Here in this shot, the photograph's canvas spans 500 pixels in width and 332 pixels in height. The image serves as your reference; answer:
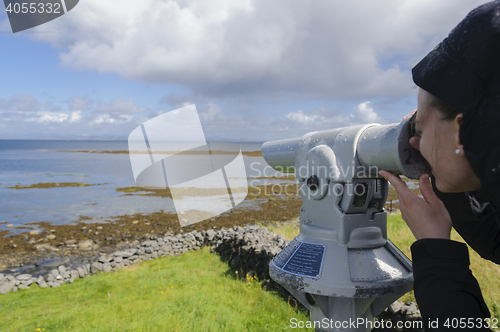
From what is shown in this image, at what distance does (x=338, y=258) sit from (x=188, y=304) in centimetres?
485

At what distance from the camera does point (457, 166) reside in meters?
0.91

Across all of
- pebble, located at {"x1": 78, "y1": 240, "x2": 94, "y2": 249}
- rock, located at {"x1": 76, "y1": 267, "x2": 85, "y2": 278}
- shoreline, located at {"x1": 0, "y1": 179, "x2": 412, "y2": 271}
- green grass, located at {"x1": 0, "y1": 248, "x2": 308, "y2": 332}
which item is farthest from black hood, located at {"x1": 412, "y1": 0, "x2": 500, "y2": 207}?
pebble, located at {"x1": 78, "y1": 240, "x2": 94, "y2": 249}

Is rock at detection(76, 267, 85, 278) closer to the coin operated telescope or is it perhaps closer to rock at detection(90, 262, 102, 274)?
rock at detection(90, 262, 102, 274)

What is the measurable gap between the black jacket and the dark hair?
0.35 m

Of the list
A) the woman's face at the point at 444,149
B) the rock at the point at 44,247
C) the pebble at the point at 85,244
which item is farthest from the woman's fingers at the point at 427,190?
the rock at the point at 44,247

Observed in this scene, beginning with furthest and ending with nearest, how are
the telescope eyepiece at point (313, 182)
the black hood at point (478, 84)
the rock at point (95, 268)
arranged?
1. the rock at point (95, 268)
2. the telescope eyepiece at point (313, 182)
3. the black hood at point (478, 84)

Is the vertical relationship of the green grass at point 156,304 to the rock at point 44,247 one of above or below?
above

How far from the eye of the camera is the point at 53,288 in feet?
27.7

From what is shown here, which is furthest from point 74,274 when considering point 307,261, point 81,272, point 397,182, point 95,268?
point 397,182

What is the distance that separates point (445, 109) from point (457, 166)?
17 centimetres

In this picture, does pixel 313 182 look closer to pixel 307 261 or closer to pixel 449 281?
pixel 307 261

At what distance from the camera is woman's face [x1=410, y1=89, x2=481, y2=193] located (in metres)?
0.89

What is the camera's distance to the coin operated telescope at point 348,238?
1.35 m

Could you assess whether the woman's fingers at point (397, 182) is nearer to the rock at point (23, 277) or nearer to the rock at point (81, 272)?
the rock at point (81, 272)
